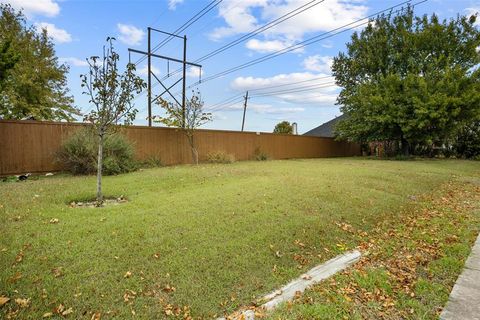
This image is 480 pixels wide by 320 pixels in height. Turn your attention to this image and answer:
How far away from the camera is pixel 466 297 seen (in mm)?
2707

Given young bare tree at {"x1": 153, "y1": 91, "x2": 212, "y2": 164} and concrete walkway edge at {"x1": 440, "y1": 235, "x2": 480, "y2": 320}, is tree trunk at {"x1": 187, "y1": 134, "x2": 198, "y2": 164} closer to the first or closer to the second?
young bare tree at {"x1": 153, "y1": 91, "x2": 212, "y2": 164}

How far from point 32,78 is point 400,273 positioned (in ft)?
64.3

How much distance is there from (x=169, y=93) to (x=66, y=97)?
387 inches

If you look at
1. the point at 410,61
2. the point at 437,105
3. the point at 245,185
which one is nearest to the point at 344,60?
the point at 410,61

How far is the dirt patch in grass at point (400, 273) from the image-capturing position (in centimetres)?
256

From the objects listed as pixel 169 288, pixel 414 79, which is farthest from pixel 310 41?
pixel 169 288

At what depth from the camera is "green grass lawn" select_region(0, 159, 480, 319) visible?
2.60 metres

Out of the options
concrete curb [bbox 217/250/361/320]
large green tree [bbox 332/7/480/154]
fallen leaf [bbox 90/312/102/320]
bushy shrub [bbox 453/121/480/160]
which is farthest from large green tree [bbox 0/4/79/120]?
bushy shrub [bbox 453/121/480/160]

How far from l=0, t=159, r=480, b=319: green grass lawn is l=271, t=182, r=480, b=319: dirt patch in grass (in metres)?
0.23

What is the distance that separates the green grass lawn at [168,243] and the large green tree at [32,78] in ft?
38.9

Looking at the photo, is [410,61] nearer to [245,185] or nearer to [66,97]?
[245,185]

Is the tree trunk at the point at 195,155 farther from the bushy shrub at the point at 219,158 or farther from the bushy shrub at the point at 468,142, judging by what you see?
the bushy shrub at the point at 468,142

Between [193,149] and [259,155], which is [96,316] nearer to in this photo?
[193,149]

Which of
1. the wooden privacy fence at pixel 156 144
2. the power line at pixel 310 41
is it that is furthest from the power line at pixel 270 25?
the wooden privacy fence at pixel 156 144
